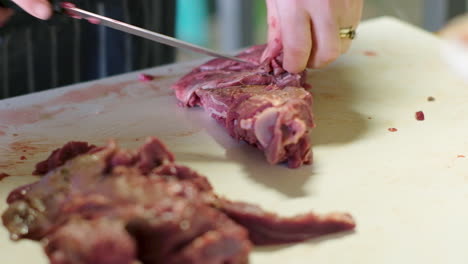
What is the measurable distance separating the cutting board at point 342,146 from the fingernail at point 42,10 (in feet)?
1.40

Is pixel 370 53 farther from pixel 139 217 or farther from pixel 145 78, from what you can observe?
pixel 139 217

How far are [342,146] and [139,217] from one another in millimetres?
987

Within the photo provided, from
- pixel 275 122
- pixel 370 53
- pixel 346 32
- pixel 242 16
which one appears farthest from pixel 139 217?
pixel 242 16

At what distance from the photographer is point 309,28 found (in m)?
2.50

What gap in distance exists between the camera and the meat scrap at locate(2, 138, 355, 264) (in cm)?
153

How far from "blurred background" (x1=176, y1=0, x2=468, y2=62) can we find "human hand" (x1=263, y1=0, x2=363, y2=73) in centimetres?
217

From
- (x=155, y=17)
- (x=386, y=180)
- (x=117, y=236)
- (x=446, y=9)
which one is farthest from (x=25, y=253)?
(x=446, y=9)

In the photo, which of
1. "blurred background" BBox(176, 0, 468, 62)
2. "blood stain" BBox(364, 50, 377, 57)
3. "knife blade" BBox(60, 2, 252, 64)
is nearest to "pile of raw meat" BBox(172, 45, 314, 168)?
"knife blade" BBox(60, 2, 252, 64)

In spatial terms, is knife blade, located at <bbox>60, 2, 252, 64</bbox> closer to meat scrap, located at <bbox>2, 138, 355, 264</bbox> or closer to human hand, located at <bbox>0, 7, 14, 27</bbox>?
human hand, located at <bbox>0, 7, 14, 27</bbox>

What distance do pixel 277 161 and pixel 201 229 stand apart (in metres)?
0.56

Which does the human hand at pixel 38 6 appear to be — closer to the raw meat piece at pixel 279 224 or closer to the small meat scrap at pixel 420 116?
the raw meat piece at pixel 279 224

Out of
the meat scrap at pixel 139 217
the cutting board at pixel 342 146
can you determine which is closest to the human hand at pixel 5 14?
the cutting board at pixel 342 146

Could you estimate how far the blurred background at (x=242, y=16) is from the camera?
457 centimetres

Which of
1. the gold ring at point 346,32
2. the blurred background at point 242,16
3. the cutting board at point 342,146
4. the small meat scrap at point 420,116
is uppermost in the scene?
the gold ring at point 346,32
